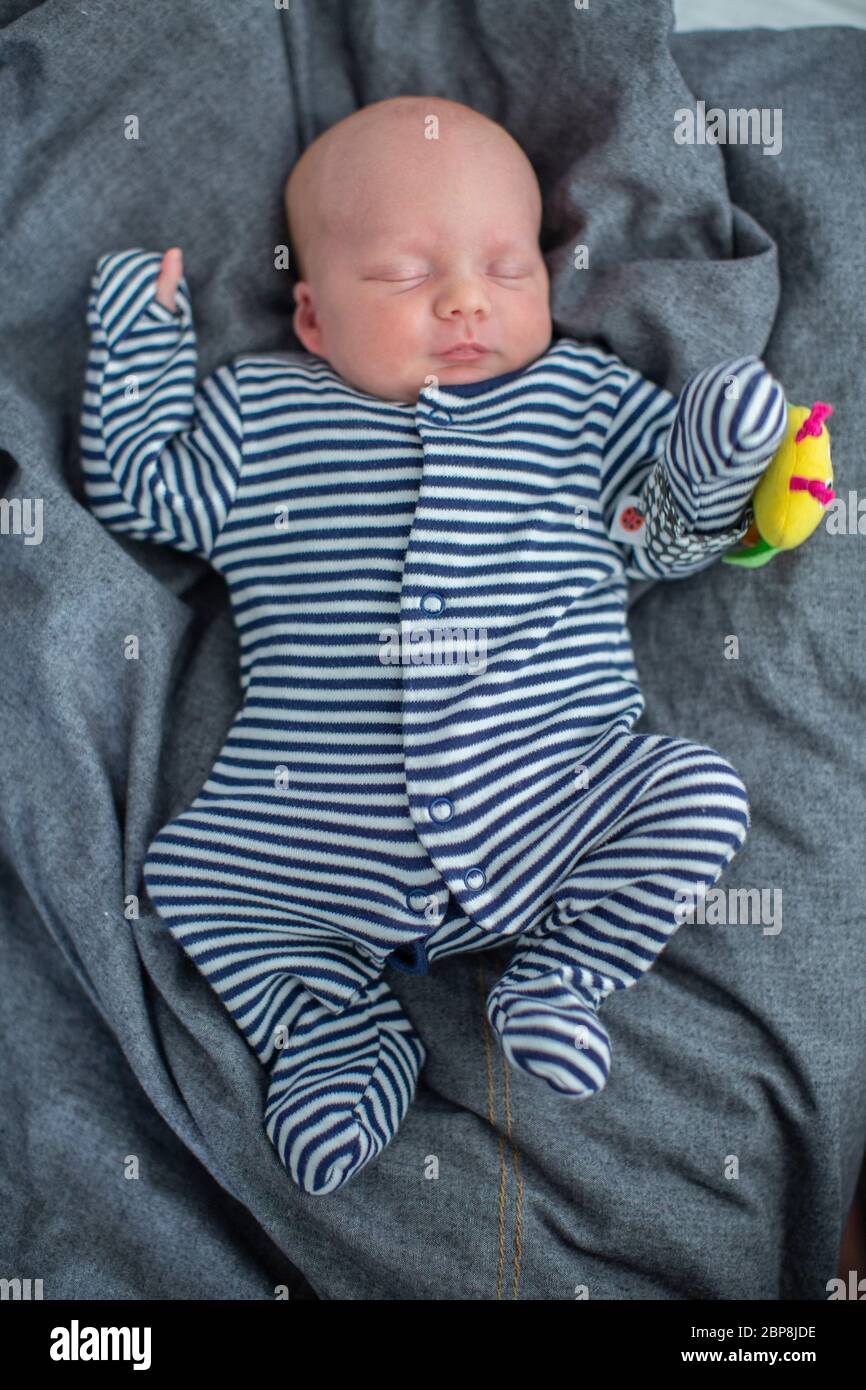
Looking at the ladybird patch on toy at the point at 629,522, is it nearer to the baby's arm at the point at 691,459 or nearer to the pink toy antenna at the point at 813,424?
the baby's arm at the point at 691,459

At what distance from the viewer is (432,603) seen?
132cm

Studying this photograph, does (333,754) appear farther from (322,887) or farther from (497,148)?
(497,148)

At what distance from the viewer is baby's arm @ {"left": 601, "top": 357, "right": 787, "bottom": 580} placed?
120cm

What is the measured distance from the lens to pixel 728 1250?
132 centimetres

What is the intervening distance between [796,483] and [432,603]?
42 cm

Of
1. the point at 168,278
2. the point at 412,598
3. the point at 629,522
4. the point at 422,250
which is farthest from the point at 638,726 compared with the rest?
the point at 168,278

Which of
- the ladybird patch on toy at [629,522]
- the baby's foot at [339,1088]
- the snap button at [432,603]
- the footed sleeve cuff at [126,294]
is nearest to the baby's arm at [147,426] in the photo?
the footed sleeve cuff at [126,294]

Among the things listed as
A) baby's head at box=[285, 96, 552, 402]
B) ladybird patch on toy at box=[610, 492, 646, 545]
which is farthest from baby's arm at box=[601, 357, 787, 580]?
baby's head at box=[285, 96, 552, 402]

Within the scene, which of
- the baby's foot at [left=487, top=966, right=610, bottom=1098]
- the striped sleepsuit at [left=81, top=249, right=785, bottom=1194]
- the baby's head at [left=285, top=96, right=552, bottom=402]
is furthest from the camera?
the baby's head at [left=285, top=96, right=552, bottom=402]

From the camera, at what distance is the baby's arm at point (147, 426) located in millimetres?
1456

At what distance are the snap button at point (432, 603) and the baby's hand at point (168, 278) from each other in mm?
538

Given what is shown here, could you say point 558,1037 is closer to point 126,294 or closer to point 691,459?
point 691,459

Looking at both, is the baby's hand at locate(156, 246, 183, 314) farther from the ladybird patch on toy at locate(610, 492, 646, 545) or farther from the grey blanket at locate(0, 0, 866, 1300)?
the ladybird patch on toy at locate(610, 492, 646, 545)

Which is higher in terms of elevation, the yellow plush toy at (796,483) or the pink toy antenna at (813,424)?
the pink toy antenna at (813,424)
